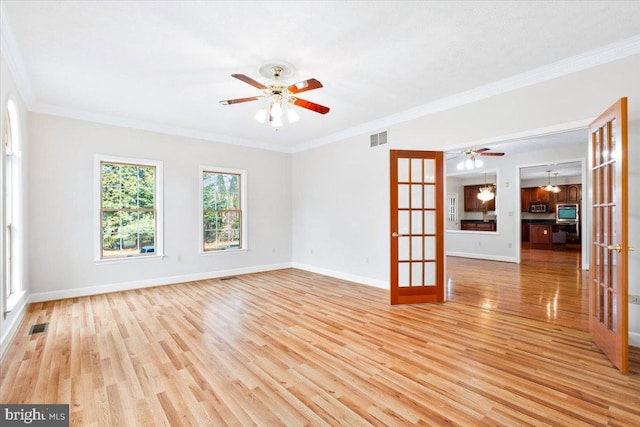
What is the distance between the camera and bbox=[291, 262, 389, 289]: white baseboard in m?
5.24

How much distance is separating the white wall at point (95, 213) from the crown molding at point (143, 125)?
3.2 inches

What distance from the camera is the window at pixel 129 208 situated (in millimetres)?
4992

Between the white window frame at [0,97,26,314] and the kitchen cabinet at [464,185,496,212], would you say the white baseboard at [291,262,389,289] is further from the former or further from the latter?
the kitchen cabinet at [464,185,496,212]

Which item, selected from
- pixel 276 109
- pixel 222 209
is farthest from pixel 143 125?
pixel 276 109

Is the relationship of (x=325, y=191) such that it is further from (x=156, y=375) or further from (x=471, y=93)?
(x=156, y=375)

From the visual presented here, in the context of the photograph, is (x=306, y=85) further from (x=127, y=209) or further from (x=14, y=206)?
(x=127, y=209)

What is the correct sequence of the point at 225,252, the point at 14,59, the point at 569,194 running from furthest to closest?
the point at 569,194, the point at 225,252, the point at 14,59

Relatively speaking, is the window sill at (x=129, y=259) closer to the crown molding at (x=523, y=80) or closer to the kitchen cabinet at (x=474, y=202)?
the crown molding at (x=523, y=80)

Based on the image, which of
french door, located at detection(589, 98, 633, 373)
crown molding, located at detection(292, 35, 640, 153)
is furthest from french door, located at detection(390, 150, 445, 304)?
french door, located at detection(589, 98, 633, 373)

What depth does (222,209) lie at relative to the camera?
630 centimetres

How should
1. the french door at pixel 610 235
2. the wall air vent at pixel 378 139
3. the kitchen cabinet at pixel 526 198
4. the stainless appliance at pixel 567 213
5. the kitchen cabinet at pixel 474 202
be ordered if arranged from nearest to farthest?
1. the french door at pixel 610 235
2. the wall air vent at pixel 378 139
3. the stainless appliance at pixel 567 213
4. the kitchen cabinet at pixel 474 202
5. the kitchen cabinet at pixel 526 198

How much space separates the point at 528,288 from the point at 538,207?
852 cm

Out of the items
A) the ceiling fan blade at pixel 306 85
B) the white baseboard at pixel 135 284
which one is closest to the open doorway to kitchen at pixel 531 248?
the ceiling fan blade at pixel 306 85

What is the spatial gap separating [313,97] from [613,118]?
10.3 feet
